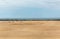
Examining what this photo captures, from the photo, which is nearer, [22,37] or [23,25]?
[22,37]

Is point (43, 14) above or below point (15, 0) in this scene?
below

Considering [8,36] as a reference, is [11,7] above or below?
above

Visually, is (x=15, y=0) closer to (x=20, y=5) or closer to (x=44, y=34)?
→ (x=20, y=5)

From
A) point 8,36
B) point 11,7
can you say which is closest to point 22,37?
point 8,36

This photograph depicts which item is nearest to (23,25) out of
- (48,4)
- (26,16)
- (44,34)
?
(26,16)

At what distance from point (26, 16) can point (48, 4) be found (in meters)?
0.27

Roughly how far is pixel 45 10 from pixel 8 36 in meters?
0.49

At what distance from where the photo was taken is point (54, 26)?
3.57 ft

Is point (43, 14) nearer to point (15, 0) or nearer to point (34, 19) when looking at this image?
point (34, 19)

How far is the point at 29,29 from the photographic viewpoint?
1.05 m

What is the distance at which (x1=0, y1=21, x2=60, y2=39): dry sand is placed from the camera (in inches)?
38.4

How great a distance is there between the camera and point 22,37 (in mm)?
964

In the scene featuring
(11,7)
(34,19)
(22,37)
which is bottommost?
(22,37)

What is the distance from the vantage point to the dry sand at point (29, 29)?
975 mm
